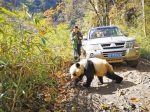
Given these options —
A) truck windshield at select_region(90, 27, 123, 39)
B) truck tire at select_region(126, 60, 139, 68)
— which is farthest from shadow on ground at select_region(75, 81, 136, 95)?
truck windshield at select_region(90, 27, 123, 39)

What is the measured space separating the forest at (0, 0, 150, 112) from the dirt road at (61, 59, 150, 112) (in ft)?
1.24

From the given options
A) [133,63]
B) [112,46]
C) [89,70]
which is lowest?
[133,63]

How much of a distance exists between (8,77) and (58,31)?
8.05 meters

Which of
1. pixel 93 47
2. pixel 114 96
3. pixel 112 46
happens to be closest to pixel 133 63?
pixel 112 46

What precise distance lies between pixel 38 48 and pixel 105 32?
279 inches

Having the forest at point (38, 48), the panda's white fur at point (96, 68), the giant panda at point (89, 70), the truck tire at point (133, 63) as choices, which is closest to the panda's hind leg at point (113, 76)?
the giant panda at point (89, 70)

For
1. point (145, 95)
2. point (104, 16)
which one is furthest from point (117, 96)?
point (104, 16)

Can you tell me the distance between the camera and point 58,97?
5656 mm

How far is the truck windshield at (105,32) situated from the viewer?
31.8 feet

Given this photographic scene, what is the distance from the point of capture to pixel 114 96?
19.5 ft

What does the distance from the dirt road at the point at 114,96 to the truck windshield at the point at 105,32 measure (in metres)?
2.45

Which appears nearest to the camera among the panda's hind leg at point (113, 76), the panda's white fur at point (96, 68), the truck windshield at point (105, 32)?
the panda's white fur at point (96, 68)

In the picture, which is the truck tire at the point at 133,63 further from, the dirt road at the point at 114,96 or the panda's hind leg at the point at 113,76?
the panda's hind leg at the point at 113,76

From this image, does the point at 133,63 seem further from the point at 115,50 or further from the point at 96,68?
the point at 96,68
